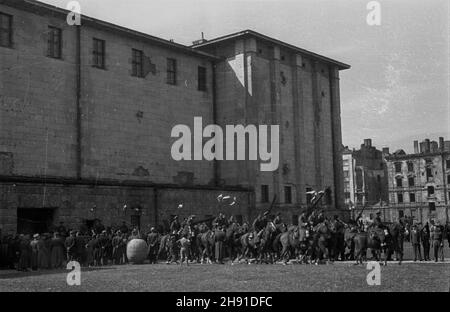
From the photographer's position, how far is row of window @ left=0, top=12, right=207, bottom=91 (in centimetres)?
3120

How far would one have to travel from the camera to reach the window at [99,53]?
3588 cm

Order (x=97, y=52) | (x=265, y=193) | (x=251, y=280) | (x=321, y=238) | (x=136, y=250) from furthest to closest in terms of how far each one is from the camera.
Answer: (x=265, y=193)
(x=97, y=52)
(x=136, y=250)
(x=321, y=238)
(x=251, y=280)

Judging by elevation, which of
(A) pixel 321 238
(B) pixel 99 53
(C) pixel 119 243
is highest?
(B) pixel 99 53

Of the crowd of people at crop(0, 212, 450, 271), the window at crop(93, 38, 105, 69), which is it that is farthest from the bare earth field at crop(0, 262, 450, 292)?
the window at crop(93, 38, 105, 69)

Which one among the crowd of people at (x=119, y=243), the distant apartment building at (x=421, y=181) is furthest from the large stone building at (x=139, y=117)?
the distant apartment building at (x=421, y=181)

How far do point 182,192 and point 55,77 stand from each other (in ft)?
33.7

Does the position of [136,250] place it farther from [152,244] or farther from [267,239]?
[267,239]

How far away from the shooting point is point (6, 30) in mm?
31234

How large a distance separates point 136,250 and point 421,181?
216ft

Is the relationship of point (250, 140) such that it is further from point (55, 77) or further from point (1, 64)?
point (1, 64)

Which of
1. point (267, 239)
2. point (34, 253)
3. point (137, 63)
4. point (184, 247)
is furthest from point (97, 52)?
point (267, 239)

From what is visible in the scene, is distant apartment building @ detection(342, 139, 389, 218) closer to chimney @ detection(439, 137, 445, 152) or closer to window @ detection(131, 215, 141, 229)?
chimney @ detection(439, 137, 445, 152)

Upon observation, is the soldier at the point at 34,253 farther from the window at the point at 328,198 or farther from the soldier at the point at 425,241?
the window at the point at 328,198
